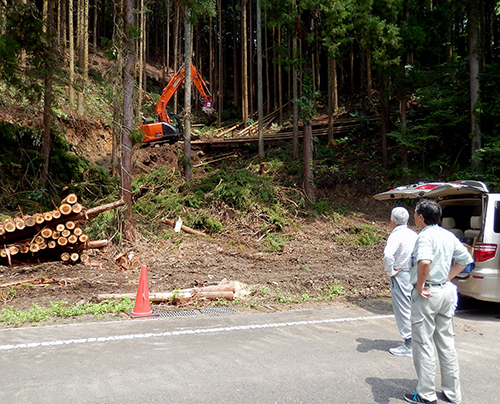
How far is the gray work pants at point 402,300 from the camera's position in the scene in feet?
17.2

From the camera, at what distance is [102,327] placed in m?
6.00

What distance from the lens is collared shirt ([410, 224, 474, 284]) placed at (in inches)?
150

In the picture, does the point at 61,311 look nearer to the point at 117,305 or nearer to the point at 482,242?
the point at 117,305

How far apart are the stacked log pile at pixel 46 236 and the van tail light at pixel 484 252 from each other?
347 inches

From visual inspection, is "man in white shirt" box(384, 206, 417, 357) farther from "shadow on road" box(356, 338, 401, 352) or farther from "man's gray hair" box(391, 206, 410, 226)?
"shadow on road" box(356, 338, 401, 352)

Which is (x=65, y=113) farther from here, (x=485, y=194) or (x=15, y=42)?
(x=485, y=194)

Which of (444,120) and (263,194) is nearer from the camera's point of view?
(263,194)

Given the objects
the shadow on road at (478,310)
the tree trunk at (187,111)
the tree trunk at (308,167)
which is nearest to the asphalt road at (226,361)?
the shadow on road at (478,310)

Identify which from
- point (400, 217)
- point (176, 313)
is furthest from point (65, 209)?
point (400, 217)

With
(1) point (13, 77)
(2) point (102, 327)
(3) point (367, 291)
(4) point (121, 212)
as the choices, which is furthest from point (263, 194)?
(2) point (102, 327)

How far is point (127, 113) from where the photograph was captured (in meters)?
12.0

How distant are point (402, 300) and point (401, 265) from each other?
46cm

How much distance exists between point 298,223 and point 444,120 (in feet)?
30.0

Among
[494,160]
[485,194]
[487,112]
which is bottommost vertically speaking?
[485,194]
